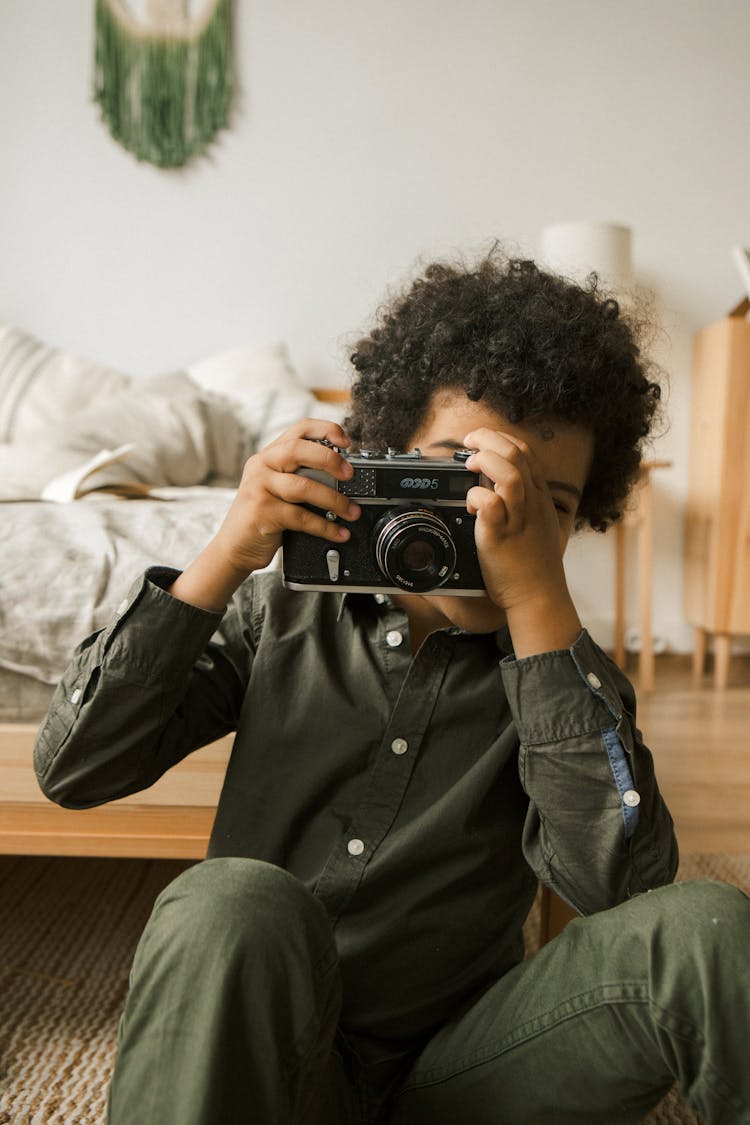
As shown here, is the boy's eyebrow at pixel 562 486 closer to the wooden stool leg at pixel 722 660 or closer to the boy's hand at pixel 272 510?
the boy's hand at pixel 272 510

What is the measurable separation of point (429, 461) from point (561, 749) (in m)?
0.20

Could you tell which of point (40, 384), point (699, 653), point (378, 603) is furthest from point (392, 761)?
point (699, 653)

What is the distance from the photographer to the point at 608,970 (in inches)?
20.9

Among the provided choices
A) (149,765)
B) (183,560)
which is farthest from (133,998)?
(183,560)

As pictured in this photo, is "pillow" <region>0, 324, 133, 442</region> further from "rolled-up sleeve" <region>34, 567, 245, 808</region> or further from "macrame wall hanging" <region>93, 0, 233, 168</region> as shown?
"rolled-up sleeve" <region>34, 567, 245, 808</region>

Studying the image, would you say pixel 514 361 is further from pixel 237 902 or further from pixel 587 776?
pixel 237 902

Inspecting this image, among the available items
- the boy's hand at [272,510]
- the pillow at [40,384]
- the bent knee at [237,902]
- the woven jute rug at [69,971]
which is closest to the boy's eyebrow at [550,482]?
the boy's hand at [272,510]

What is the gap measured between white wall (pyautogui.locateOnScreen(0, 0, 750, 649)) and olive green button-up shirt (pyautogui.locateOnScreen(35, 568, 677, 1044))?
1708 mm

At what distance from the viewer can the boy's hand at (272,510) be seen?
2.02 feet

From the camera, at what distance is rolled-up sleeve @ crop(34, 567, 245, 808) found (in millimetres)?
639

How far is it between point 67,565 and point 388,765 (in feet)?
1.49

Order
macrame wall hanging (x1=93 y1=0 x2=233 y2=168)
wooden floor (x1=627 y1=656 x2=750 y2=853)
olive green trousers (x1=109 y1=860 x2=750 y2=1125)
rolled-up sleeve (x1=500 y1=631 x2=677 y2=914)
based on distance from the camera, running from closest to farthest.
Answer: olive green trousers (x1=109 y1=860 x2=750 y2=1125), rolled-up sleeve (x1=500 y1=631 x2=677 y2=914), wooden floor (x1=627 y1=656 x2=750 y2=853), macrame wall hanging (x1=93 y1=0 x2=233 y2=168)

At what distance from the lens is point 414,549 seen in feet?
2.04

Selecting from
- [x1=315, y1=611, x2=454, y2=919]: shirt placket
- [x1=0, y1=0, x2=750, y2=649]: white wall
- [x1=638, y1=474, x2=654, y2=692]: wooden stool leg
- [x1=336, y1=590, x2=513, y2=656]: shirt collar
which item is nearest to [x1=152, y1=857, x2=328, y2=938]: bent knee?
[x1=315, y1=611, x2=454, y2=919]: shirt placket
